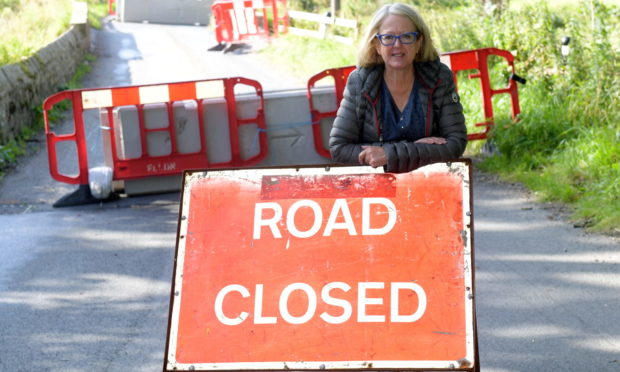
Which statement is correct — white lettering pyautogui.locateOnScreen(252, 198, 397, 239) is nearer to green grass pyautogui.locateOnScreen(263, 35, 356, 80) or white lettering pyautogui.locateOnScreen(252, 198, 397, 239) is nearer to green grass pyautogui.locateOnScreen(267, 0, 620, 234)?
green grass pyautogui.locateOnScreen(267, 0, 620, 234)

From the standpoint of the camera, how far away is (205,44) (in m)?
32.3

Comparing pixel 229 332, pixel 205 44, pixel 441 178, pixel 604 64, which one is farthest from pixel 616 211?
pixel 205 44

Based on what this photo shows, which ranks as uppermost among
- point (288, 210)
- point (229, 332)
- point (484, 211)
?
point (288, 210)

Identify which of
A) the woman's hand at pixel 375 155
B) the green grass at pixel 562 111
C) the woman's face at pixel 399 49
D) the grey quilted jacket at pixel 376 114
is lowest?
the green grass at pixel 562 111

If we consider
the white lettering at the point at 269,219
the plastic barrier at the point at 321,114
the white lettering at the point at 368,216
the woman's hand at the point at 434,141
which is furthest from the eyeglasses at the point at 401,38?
the plastic barrier at the point at 321,114

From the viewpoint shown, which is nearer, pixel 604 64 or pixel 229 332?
pixel 229 332

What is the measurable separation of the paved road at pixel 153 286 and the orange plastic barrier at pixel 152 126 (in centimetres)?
41

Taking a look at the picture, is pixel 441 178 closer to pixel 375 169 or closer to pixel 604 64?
pixel 375 169

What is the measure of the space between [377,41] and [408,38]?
0.47 ft

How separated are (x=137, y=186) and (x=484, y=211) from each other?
433cm

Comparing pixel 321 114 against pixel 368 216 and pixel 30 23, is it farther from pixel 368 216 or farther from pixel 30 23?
pixel 30 23

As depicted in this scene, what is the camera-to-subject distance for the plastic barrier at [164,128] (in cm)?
1127

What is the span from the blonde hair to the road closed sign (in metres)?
0.49

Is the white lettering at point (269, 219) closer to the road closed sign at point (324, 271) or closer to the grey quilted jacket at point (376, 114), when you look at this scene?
the road closed sign at point (324, 271)
